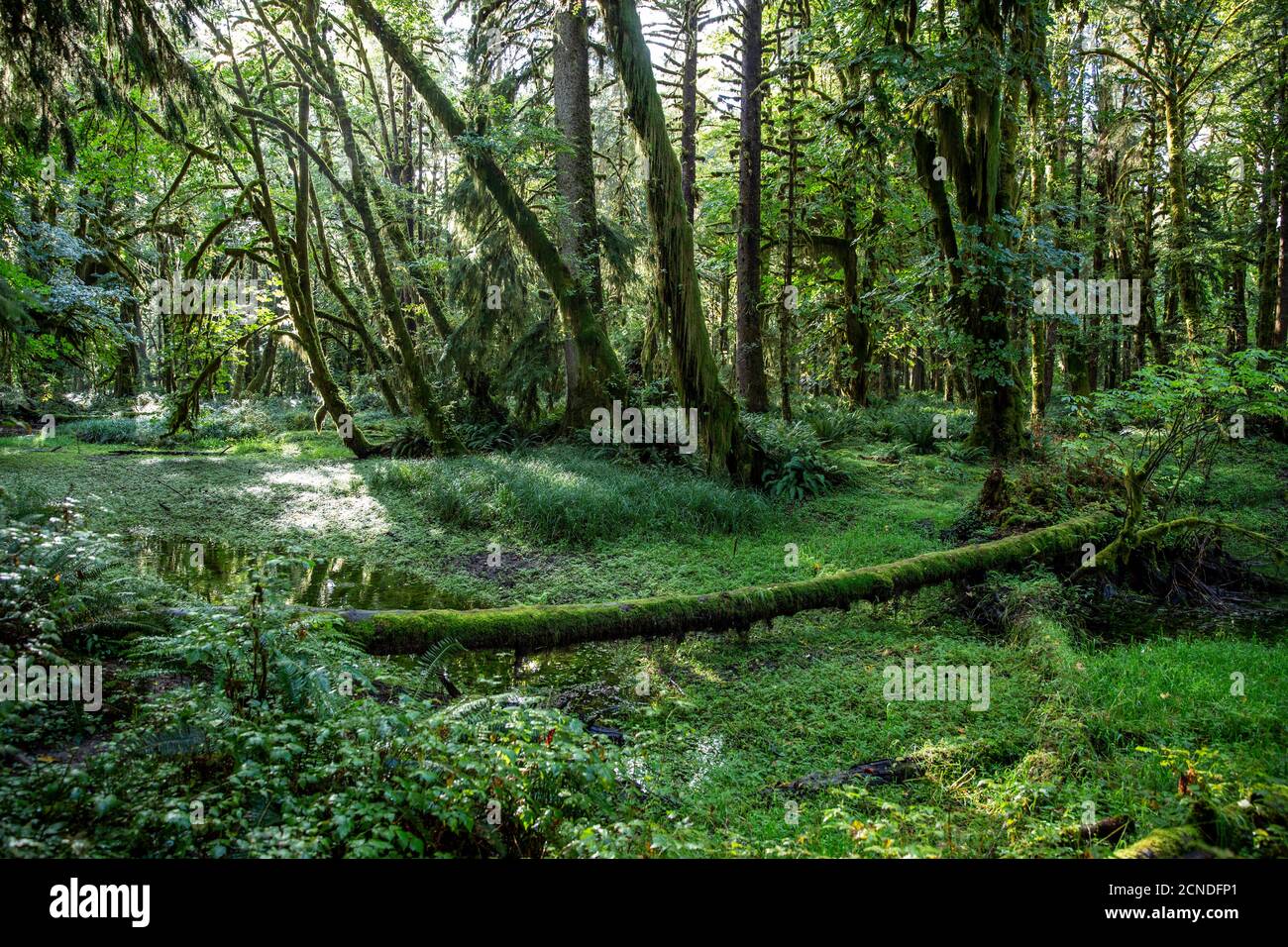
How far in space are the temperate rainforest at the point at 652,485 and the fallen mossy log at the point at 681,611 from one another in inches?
1.3

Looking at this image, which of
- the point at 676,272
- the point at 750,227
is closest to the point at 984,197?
the point at 750,227

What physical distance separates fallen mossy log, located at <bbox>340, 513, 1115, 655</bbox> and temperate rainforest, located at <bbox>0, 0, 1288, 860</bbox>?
0.11ft

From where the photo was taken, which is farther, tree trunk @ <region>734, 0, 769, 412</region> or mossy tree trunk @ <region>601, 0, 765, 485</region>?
tree trunk @ <region>734, 0, 769, 412</region>

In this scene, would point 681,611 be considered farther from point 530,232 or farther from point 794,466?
point 530,232

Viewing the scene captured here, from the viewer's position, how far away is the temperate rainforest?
297 centimetres

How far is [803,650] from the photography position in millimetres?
5719

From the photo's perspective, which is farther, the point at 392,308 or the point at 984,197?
the point at 392,308

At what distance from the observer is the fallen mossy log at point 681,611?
15.9 feet

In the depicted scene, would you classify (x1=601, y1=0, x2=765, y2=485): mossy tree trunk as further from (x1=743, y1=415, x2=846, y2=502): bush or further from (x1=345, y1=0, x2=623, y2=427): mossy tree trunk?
(x1=345, y1=0, x2=623, y2=427): mossy tree trunk

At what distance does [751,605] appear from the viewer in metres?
5.80

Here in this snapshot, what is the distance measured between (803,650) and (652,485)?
4.51m

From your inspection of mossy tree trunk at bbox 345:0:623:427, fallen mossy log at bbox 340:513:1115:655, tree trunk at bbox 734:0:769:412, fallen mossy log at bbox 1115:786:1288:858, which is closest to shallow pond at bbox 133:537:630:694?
fallen mossy log at bbox 340:513:1115:655
